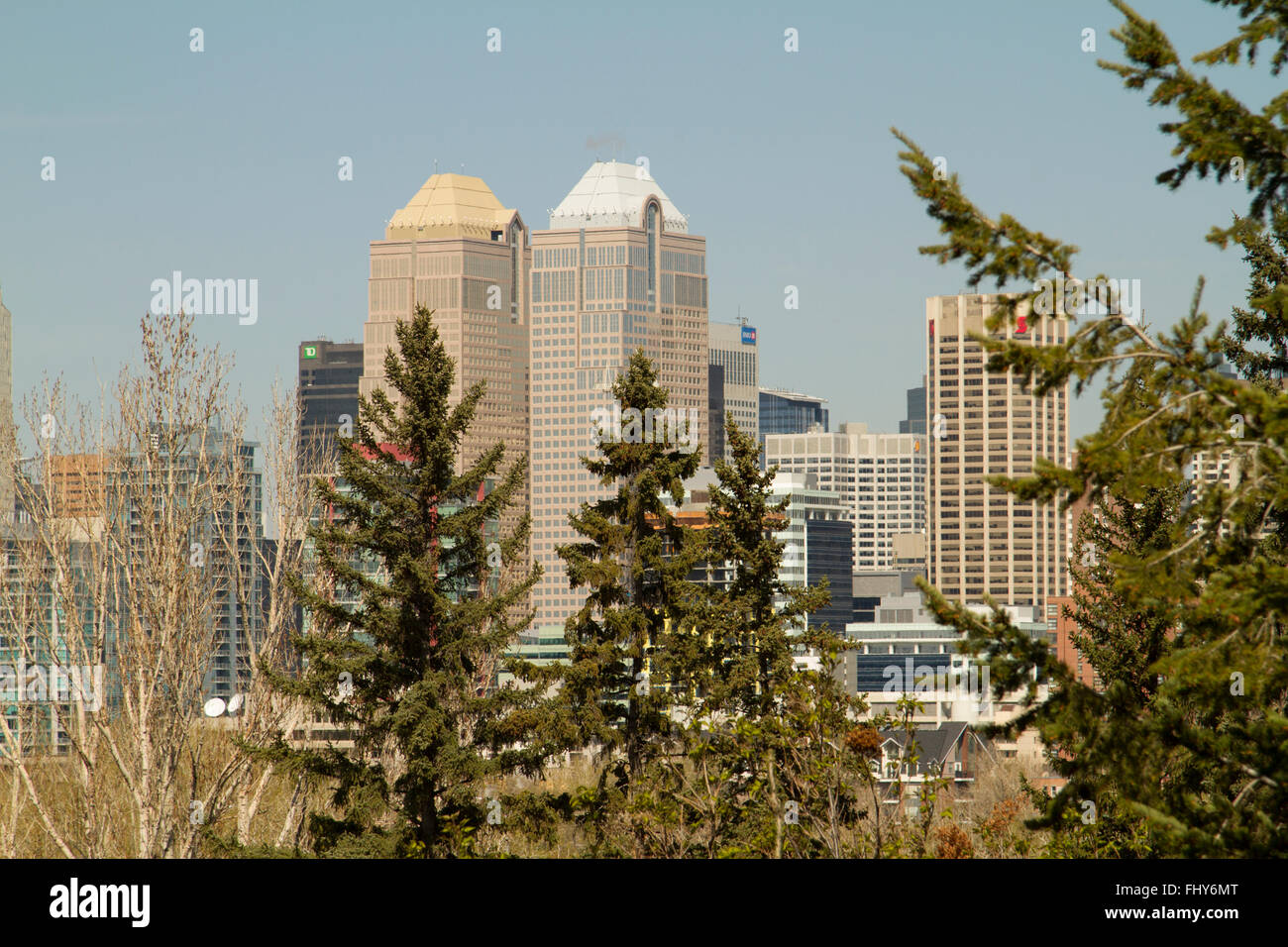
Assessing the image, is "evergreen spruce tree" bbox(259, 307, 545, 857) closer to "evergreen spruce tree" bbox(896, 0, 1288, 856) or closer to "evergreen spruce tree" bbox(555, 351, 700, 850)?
"evergreen spruce tree" bbox(555, 351, 700, 850)

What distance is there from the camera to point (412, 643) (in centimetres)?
2864

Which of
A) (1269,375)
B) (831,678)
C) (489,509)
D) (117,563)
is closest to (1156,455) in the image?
(831,678)

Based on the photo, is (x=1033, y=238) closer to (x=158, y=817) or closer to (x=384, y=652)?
(x=384, y=652)

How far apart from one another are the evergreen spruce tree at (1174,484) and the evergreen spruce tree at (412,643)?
17.6 meters

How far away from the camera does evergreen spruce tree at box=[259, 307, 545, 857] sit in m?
27.5

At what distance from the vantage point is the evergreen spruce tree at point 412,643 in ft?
90.3

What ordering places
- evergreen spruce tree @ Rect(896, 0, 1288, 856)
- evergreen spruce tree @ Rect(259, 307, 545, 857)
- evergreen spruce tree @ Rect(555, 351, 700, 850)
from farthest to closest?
evergreen spruce tree @ Rect(555, 351, 700, 850) → evergreen spruce tree @ Rect(259, 307, 545, 857) → evergreen spruce tree @ Rect(896, 0, 1288, 856)

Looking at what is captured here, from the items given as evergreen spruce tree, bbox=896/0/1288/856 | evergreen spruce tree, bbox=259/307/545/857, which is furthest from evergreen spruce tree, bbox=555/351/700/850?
evergreen spruce tree, bbox=896/0/1288/856

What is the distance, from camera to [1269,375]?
2467 cm

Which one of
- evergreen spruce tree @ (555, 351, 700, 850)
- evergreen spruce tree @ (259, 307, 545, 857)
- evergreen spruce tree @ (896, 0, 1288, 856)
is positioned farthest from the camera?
evergreen spruce tree @ (555, 351, 700, 850)

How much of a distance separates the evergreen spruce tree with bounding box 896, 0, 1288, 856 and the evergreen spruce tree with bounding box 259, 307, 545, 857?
692 inches

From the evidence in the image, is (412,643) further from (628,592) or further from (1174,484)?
(1174,484)

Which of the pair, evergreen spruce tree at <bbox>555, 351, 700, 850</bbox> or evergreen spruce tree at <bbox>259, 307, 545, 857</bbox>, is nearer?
evergreen spruce tree at <bbox>259, 307, 545, 857</bbox>

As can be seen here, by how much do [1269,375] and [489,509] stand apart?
50.1 ft
